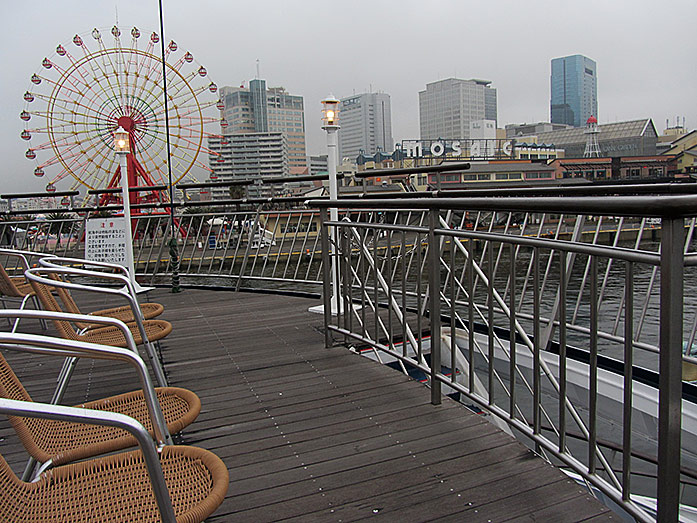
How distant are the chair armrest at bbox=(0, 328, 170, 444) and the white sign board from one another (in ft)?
17.4

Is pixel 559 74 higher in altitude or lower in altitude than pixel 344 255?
higher

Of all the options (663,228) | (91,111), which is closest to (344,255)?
(663,228)

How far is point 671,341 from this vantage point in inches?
46.6

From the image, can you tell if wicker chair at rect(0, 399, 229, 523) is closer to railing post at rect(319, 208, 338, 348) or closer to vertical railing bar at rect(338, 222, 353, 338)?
vertical railing bar at rect(338, 222, 353, 338)

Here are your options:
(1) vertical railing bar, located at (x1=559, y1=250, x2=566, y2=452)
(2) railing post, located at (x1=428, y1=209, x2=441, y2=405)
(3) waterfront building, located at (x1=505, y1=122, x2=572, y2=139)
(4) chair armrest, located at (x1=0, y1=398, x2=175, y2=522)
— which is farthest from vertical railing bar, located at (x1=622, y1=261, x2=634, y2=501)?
(3) waterfront building, located at (x1=505, y1=122, x2=572, y2=139)

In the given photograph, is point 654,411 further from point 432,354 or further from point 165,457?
point 165,457

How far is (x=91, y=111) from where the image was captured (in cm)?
2025

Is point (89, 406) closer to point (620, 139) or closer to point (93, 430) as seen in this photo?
point (93, 430)

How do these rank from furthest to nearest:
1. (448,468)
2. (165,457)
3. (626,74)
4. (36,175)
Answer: (626,74) < (36,175) < (448,468) < (165,457)

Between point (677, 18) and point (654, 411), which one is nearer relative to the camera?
point (654, 411)

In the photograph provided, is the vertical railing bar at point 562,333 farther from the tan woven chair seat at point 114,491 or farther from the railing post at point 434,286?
the tan woven chair seat at point 114,491

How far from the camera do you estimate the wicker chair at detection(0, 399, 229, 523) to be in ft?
3.40

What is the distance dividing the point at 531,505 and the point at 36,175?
2404 centimetres

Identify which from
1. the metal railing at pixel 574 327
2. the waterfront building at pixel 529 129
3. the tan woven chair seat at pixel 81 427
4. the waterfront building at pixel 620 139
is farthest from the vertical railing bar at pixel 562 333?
the waterfront building at pixel 529 129
